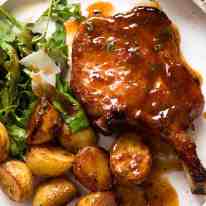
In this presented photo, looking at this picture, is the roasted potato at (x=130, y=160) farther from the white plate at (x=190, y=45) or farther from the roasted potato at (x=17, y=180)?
the roasted potato at (x=17, y=180)

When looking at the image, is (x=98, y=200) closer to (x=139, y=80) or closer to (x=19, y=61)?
(x=139, y=80)

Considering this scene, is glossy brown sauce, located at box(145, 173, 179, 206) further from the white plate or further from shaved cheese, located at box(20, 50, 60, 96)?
shaved cheese, located at box(20, 50, 60, 96)

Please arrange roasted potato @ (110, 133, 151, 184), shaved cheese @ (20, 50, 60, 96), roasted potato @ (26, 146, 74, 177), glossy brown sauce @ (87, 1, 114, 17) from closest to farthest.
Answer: roasted potato @ (110, 133, 151, 184) < roasted potato @ (26, 146, 74, 177) < shaved cheese @ (20, 50, 60, 96) < glossy brown sauce @ (87, 1, 114, 17)

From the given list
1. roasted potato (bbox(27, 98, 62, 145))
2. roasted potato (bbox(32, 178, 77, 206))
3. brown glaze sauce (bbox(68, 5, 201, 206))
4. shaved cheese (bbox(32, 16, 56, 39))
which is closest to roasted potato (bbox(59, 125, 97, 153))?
roasted potato (bbox(27, 98, 62, 145))

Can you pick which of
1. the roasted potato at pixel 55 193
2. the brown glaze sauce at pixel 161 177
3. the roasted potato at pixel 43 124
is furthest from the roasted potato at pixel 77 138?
the brown glaze sauce at pixel 161 177

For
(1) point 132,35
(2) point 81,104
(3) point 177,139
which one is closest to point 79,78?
(2) point 81,104

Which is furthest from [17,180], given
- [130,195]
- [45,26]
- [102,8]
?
[102,8]

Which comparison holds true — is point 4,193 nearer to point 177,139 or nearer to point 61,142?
point 61,142
